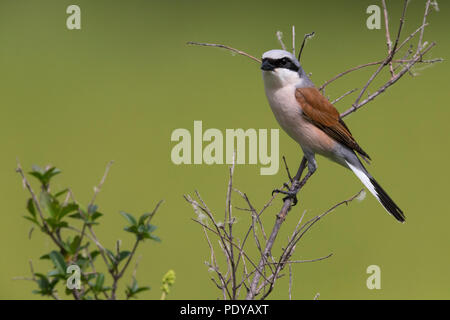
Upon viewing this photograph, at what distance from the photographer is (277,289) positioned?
4027 mm

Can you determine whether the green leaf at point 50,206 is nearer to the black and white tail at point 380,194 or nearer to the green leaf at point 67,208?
the green leaf at point 67,208

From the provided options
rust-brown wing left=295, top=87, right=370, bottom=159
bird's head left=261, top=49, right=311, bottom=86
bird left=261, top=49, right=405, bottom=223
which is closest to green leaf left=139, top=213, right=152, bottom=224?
bird's head left=261, top=49, right=311, bottom=86

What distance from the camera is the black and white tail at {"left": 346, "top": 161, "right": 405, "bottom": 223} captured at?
2067 millimetres

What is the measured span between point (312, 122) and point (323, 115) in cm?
4

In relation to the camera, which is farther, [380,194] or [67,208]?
[380,194]

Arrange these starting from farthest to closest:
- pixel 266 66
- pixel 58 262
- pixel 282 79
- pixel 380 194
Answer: pixel 380 194 → pixel 282 79 → pixel 266 66 → pixel 58 262

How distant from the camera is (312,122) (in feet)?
7.06

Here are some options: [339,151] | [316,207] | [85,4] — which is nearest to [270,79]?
[339,151]

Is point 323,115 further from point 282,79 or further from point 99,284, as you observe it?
point 99,284

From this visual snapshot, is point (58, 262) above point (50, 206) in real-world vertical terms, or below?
below

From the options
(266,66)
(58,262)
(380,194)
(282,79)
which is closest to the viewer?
(58,262)

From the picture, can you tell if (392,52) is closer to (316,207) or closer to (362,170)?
(362,170)

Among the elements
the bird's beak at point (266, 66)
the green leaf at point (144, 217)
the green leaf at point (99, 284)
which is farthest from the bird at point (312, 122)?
the green leaf at point (99, 284)

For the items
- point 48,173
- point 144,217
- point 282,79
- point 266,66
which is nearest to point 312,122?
point 282,79
